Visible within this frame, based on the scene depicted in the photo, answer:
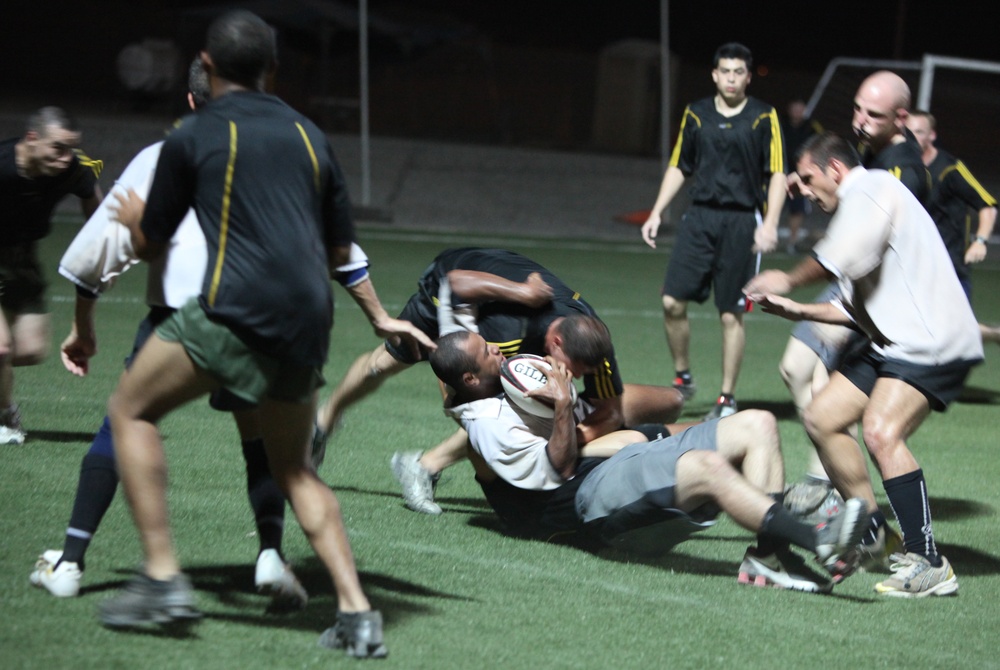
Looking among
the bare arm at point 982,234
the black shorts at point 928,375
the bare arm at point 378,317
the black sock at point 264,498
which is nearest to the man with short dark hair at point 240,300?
the bare arm at point 378,317

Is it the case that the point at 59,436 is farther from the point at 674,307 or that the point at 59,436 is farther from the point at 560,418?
the point at 674,307

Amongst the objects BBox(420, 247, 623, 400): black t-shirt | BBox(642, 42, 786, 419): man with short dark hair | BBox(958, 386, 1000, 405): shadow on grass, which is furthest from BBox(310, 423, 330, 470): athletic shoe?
BBox(958, 386, 1000, 405): shadow on grass

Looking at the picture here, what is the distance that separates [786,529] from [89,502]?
7.82 feet

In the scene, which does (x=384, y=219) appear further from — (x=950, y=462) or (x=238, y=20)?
(x=238, y=20)

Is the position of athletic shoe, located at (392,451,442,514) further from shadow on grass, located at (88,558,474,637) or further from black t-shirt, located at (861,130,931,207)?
black t-shirt, located at (861,130,931,207)

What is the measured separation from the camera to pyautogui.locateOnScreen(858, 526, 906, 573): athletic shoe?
5016 millimetres

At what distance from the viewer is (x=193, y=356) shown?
3.82 m

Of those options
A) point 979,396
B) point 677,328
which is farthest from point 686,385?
point 979,396

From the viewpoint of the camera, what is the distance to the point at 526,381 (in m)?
5.08

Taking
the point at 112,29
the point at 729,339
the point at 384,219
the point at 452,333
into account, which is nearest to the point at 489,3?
the point at 112,29

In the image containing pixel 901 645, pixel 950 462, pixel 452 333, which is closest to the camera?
pixel 901 645

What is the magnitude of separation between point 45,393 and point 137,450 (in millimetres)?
4084

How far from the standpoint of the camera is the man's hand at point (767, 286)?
465 cm

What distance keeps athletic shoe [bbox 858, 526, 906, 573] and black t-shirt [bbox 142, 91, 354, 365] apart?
2387mm
